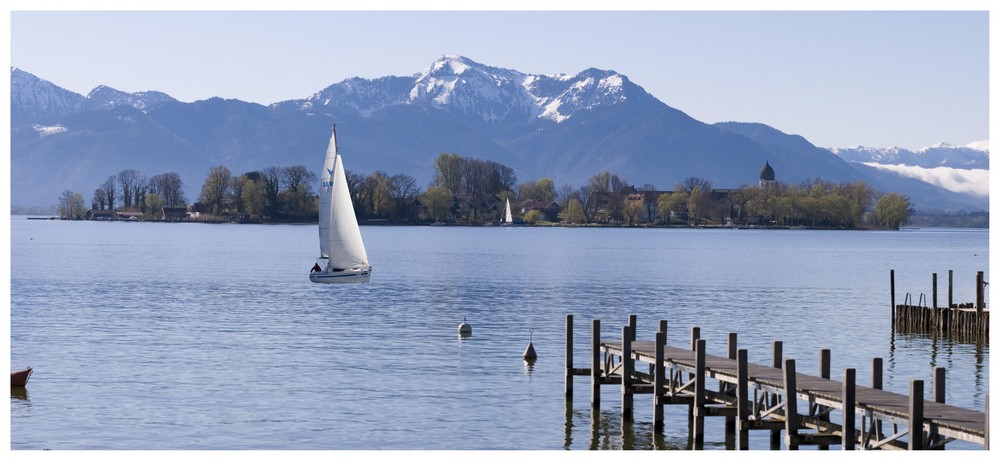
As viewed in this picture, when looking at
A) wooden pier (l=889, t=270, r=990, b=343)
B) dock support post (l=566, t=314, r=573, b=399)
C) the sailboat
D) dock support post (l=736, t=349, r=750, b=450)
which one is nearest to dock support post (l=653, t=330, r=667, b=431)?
dock support post (l=736, t=349, r=750, b=450)

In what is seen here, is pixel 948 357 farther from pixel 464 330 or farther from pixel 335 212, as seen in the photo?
pixel 335 212

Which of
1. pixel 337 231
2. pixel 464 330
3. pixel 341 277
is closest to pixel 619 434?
pixel 464 330

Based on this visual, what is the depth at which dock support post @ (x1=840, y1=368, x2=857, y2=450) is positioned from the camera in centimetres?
2650

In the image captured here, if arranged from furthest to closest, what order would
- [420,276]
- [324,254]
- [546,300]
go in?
[420,276] < [324,254] < [546,300]

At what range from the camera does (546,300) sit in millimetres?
79938

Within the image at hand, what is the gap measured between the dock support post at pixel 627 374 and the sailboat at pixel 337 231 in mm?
49023

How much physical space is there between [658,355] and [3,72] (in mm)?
16277

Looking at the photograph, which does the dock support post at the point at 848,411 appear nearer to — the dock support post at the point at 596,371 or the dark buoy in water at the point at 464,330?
the dock support post at the point at 596,371

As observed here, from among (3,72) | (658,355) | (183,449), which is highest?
(3,72)

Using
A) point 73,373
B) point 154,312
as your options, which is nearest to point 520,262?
point 154,312

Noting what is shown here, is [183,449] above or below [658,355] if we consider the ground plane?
below

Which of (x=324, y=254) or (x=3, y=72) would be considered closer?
(x=3, y=72)
